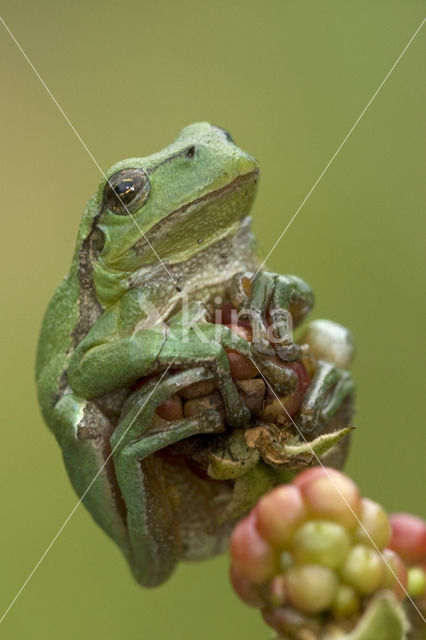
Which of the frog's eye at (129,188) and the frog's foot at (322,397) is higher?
the frog's eye at (129,188)

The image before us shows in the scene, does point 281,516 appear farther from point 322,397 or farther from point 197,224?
point 197,224

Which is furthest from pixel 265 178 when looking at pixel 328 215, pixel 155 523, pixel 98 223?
pixel 155 523

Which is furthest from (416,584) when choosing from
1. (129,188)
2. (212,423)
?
(129,188)

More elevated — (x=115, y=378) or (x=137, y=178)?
(x=137, y=178)

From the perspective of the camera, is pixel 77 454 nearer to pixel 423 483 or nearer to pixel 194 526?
pixel 194 526

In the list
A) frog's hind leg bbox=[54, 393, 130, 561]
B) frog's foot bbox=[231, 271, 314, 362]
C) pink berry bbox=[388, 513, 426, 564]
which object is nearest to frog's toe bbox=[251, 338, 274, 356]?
frog's foot bbox=[231, 271, 314, 362]

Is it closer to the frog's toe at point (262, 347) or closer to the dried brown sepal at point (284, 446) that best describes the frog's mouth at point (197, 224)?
the frog's toe at point (262, 347)

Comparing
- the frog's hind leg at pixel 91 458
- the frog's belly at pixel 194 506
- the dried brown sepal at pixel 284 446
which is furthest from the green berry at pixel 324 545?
the frog's hind leg at pixel 91 458

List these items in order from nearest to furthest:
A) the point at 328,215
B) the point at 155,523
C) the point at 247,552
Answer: the point at 247,552 → the point at 155,523 → the point at 328,215
